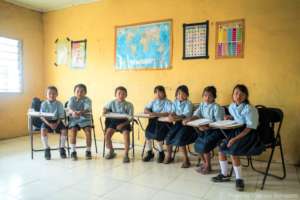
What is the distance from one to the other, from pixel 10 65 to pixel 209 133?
4.16m

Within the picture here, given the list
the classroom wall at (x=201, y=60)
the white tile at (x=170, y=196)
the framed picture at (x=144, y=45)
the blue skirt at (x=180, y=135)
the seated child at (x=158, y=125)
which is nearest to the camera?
the white tile at (x=170, y=196)

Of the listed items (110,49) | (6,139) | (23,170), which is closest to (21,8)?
(110,49)

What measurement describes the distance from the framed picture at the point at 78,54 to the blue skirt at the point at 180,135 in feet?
8.64

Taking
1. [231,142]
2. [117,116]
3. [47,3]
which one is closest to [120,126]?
[117,116]

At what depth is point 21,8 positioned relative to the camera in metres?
5.09

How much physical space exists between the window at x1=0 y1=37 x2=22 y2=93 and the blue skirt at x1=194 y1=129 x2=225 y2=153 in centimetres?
397

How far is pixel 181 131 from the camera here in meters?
3.27


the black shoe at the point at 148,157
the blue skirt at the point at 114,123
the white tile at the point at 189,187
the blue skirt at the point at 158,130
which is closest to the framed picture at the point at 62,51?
the blue skirt at the point at 114,123

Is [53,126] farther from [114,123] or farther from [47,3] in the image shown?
[47,3]

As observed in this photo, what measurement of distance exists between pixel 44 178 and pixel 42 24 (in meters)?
3.90

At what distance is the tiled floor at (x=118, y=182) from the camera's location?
8.01ft

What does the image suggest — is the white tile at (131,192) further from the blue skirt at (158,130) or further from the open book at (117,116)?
the open book at (117,116)

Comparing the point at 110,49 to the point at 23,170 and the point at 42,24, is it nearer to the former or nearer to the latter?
the point at 42,24

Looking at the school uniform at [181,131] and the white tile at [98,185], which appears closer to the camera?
the white tile at [98,185]
